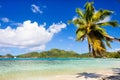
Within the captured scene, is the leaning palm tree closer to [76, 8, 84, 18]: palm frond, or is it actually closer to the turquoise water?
[76, 8, 84, 18]: palm frond

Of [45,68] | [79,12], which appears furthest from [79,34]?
[45,68]

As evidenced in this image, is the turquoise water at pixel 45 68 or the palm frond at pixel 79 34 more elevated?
the palm frond at pixel 79 34

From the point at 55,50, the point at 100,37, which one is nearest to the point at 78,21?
the point at 100,37

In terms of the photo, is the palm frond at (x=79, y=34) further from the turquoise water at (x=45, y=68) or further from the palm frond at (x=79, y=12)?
the turquoise water at (x=45, y=68)

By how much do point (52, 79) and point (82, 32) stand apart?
3.54m

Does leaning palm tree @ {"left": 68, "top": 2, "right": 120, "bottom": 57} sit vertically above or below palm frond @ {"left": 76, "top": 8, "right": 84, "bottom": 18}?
below

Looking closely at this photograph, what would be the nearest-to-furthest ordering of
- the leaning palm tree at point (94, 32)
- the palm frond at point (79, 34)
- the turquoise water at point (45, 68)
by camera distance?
the leaning palm tree at point (94, 32), the palm frond at point (79, 34), the turquoise water at point (45, 68)

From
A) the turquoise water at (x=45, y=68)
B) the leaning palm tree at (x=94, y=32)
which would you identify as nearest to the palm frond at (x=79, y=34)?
the leaning palm tree at (x=94, y=32)

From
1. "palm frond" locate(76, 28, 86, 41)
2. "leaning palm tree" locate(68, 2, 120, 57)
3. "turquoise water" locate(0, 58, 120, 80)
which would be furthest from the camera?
"turquoise water" locate(0, 58, 120, 80)

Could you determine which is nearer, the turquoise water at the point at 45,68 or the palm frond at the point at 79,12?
the palm frond at the point at 79,12

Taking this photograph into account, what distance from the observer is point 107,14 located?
7703mm

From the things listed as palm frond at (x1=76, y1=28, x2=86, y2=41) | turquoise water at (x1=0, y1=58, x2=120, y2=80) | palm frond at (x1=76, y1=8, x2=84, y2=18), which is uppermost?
palm frond at (x1=76, y1=8, x2=84, y2=18)

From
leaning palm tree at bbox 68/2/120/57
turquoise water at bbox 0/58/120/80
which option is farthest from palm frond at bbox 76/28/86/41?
turquoise water at bbox 0/58/120/80

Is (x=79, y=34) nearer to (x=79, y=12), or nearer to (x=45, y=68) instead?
(x=79, y=12)
